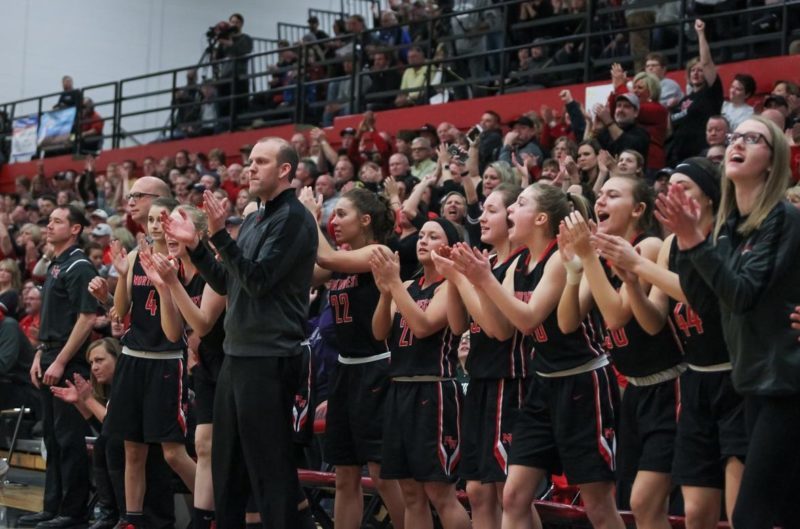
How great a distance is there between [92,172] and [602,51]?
25.7ft

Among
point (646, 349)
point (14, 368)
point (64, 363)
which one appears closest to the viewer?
point (646, 349)

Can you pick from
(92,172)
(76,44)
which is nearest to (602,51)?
(92,172)

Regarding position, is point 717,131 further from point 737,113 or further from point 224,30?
point 224,30

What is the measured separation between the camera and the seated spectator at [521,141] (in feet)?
36.2

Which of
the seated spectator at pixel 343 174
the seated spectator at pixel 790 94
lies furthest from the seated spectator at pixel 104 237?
the seated spectator at pixel 790 94

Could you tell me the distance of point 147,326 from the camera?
7.20m

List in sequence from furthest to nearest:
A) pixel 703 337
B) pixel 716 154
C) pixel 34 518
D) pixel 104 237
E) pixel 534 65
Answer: pixel 534 65, pixel 104 237, pixel 716 154, pixel 34 518, pixel 703 337

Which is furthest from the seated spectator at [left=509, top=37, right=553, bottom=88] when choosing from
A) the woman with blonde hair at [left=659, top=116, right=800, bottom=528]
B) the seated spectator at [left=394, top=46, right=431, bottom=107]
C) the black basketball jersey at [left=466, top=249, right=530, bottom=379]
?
the woman with blonde hair at [left=659, top=116, right=800, bottom=528]

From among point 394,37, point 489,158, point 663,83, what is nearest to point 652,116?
point 663,83

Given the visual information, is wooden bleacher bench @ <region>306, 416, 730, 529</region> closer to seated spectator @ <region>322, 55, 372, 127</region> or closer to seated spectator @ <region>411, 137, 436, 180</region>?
seated spectator @ <region>411, 137, 436, 180</region>

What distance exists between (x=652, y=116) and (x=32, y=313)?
6293 mm

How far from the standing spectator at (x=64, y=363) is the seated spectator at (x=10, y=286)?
3159 millimetres

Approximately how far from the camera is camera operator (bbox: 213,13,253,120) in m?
18.9

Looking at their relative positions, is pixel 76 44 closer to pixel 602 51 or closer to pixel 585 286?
pixel 602 51
